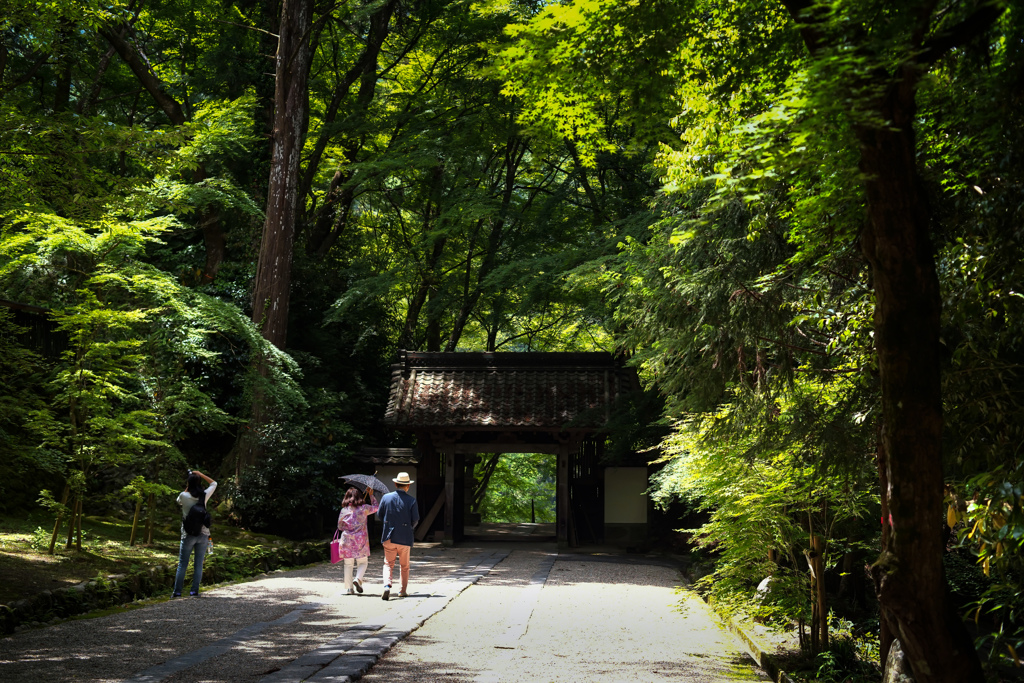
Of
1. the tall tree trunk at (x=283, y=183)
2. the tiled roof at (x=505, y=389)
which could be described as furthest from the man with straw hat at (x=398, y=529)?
the tiled roof at (x=505, y=389)

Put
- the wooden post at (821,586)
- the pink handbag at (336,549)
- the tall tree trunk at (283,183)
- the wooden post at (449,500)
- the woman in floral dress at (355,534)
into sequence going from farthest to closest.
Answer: the wooden post at (449,500) < the tall tree trunk at (283,183) < the pink handbag at (336,549) < the woman in floral dress at (355,534) < the wooden post at (821,586)

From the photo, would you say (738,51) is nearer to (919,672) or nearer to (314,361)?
(919,672)

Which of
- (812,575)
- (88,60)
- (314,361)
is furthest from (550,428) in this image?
(88,60)

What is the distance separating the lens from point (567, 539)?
1830cm

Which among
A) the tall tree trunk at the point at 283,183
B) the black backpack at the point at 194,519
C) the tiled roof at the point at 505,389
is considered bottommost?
the black backpack at the point at 194,519

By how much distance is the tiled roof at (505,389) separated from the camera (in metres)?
18.0

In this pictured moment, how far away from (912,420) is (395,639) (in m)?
4.89

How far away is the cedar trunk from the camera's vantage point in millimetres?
4309

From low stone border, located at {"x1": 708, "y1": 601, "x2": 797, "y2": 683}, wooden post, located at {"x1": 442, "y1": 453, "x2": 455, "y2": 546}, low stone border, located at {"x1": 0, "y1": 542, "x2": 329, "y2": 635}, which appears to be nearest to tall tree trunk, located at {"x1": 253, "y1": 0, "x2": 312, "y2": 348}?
wooden post, located at {"x1": 442, "y1": 453, "x2": 455, "y2": 546}

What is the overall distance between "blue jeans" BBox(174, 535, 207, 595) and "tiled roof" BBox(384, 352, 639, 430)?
8106mm

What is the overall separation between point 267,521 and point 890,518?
13.6 meters

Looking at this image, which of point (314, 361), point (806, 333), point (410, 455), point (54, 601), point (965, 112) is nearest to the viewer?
point (965, 112)

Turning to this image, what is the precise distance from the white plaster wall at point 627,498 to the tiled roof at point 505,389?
1.89 meters

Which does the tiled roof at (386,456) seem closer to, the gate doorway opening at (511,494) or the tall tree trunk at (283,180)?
the tall tree trunk at (283,180)
